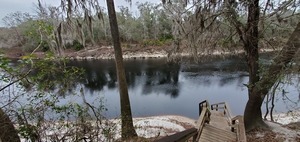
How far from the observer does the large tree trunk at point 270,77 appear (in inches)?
187

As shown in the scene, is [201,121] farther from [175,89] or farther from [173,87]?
[173,87]

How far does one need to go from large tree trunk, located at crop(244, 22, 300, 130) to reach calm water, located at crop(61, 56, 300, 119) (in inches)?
147

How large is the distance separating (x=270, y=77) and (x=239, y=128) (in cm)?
158

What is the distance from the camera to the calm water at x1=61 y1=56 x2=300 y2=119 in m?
13.4

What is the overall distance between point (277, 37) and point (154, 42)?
2732 cm

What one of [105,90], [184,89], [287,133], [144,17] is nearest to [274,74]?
[287,133]

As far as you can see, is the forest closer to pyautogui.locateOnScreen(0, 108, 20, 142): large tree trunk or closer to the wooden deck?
pyautogui.locateOnScreen(0, 108, 20, 142): large tree trunk

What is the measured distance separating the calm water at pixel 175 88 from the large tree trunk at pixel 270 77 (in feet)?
12.2

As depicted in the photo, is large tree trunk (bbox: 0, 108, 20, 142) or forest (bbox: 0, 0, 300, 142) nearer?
large tree trunk (bbox: 0, 108, 20, 142)

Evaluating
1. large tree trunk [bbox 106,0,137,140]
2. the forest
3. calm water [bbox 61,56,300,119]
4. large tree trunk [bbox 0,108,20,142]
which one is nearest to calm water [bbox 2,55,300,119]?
calm water [bbox 61,56,300,119]

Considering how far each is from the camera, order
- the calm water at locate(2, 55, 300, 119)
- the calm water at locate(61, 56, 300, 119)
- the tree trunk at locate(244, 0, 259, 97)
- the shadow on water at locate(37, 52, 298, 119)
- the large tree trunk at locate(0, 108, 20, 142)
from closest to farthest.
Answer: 1. the large tree trunk at locate(0, 108, 20, 142)
2. the tree trunk at locate(244, 0, 259, 97)
3. the calm water at locate(2, 55, 300, 119)
4. the calm water at locate(61, 56, 300, 119)
5. the shadow on water at locate(37, 52, 298, 119)

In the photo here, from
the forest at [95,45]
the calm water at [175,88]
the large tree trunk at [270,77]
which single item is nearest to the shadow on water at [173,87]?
the calm water at [175,88]

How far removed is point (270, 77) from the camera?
205 inches

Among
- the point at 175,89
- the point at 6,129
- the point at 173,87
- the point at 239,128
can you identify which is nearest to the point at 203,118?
the point at 239,128
